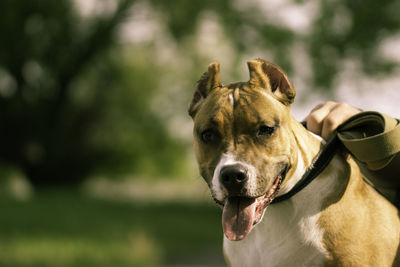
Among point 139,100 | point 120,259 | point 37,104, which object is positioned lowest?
point 139,100

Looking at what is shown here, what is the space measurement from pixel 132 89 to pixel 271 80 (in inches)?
1082

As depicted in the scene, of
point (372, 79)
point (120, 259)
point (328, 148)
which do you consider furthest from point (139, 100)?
point (328, 148)

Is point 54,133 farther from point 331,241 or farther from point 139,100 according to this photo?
point 331,241

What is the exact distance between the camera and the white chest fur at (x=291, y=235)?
2773mm

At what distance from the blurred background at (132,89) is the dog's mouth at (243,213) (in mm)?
7483

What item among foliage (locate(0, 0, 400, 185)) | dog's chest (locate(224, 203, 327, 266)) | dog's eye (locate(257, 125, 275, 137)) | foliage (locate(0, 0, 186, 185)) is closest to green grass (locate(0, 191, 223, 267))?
foliage (locate(0, 0, 186, 185))

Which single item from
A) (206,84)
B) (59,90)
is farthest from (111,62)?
(206,84)

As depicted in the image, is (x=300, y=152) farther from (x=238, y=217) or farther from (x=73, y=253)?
(x=73, y=253)

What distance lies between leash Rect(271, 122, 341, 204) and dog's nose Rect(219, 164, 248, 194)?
0.32 metres

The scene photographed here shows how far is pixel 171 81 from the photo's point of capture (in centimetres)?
3022

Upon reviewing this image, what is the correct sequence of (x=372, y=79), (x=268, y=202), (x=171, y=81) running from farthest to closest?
(x=171, y=81) < (x=372, y=79) < (x=268, y=202)

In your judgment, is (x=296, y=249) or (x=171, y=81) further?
(x=171, y=81)

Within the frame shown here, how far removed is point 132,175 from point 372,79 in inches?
771

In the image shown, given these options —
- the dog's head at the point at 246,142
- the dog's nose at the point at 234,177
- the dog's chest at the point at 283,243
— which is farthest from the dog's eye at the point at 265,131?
the dog's chest at the point at 283,243
